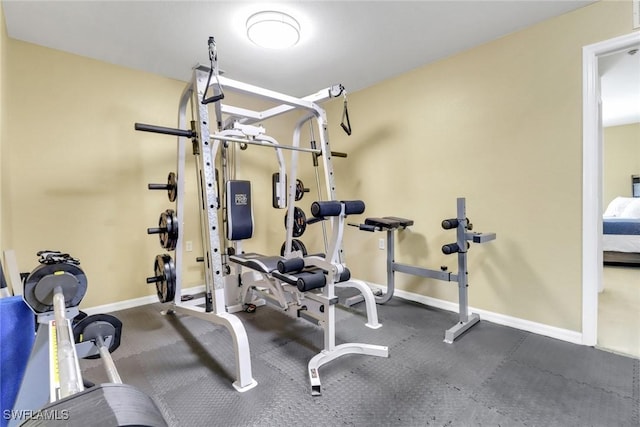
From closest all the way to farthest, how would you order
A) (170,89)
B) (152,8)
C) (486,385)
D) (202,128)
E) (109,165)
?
(486,385) → (202,128) → (152,8) → (109,165) → (170,89)

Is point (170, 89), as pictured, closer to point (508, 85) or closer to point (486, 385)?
point (508, 85)

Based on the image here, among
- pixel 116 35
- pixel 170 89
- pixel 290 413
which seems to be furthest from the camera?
pixel 170 89

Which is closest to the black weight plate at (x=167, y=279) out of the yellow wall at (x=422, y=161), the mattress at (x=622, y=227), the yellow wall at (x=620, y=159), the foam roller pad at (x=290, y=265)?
the yellow wall at (x=422, y=161)

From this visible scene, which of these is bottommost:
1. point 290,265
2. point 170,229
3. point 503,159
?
point 290,265

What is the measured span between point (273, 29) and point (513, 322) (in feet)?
9.97

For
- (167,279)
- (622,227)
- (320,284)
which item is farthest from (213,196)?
(622,227)

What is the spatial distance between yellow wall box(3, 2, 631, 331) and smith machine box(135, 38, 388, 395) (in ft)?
2.29

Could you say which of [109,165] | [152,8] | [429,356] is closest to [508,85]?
[429,356]

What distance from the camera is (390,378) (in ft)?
5.93

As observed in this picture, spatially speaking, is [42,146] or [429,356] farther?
[42,146]

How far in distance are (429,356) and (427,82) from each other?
8.29ft

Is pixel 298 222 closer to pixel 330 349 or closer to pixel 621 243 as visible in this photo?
pixel 330 349

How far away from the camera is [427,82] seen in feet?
9.86

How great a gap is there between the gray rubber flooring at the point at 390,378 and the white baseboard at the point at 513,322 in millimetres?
82
